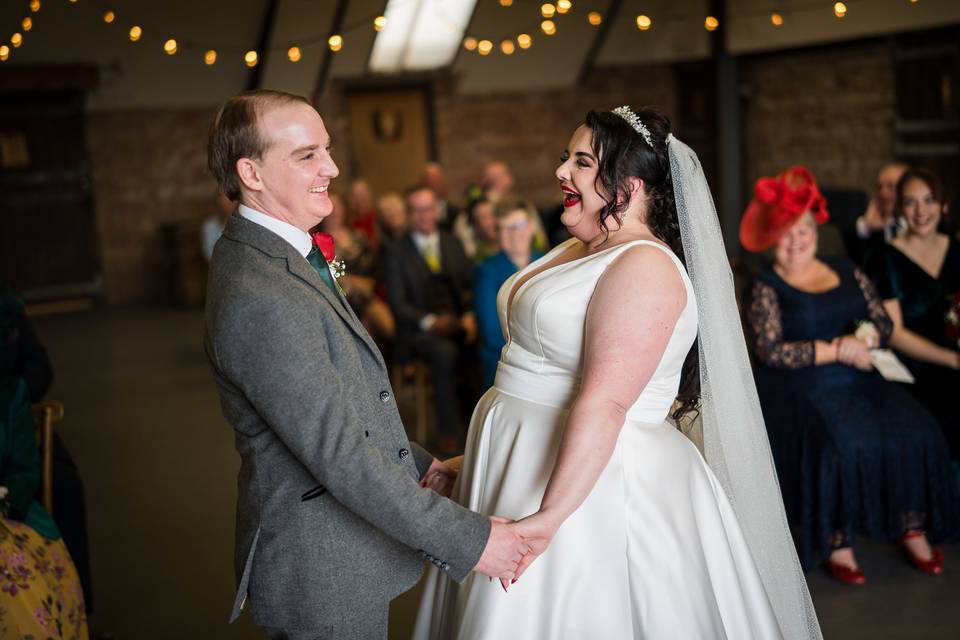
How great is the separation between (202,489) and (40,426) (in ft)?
6.03

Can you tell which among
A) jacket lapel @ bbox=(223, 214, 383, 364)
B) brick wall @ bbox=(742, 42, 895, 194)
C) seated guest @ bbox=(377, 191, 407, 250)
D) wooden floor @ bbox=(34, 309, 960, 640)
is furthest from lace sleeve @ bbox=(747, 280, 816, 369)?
brick wall @ bbox=(742, 42, 895, 194)

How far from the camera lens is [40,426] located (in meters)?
3.35

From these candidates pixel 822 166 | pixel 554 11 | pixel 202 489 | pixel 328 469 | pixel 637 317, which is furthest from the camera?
pixel 554 11

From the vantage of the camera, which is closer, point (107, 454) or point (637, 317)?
point (637, 317)

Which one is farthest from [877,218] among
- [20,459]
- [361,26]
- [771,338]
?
[361,26]

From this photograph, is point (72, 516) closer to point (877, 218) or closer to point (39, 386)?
point (39, 386)

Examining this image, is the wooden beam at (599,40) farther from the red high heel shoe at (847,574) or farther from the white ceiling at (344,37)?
the red high heel shoe at (847,574)

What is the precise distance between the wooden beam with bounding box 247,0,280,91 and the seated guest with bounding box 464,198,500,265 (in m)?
5.80

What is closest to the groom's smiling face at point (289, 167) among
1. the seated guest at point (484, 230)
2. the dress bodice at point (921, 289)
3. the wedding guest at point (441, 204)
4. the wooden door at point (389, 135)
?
the dress bodice at point (921, 289)

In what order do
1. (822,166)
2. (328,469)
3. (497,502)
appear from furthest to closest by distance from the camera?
(822,166) → (497,502) → (328,469)

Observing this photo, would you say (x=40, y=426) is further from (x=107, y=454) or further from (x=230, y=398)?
(x=107, y=454)

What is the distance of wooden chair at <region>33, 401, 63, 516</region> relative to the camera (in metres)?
3.29

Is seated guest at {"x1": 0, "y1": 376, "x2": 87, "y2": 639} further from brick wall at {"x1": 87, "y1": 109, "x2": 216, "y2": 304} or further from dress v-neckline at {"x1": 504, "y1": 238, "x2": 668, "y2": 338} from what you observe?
brick wall at {"x1": 87, "y1": 109, "x2": 216, "y2": 304}

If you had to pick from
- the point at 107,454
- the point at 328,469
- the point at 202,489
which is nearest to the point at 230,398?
the point at 328,469
